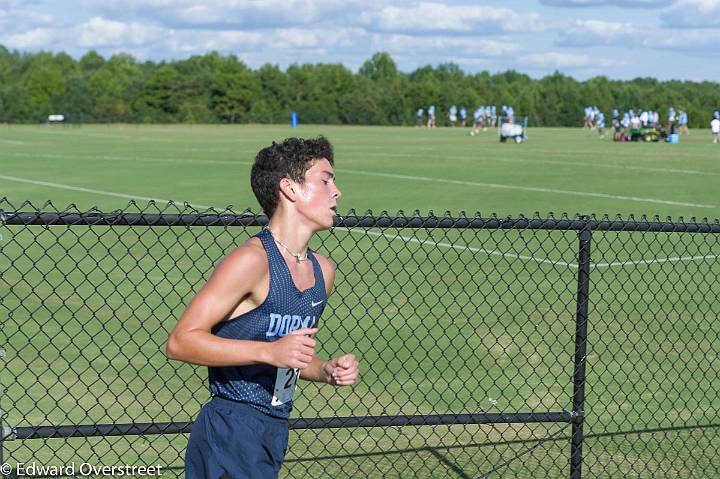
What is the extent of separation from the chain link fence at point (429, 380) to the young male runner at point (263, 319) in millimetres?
1510

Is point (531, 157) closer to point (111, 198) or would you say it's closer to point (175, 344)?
point (111, 198)

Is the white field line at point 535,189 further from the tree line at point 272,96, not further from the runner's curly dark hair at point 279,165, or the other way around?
the tree line at point 272,96

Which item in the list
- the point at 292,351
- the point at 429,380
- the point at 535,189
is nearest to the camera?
the point at 292,351

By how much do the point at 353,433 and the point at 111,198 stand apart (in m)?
16.3

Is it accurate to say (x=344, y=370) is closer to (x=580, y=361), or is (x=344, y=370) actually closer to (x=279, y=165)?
(x=279, y=165)

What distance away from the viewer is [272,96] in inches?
4481

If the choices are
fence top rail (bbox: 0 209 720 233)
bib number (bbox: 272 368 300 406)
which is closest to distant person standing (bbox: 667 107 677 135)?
fence top rail (bbox: 0 209 720 233)

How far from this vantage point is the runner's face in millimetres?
4160

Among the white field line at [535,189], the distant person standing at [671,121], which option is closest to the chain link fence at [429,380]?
the white field line at [535,189]

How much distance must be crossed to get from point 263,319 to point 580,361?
9.91 ft

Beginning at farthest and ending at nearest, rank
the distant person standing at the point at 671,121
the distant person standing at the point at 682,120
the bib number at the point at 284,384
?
the distant person standing at the point at 682,120 → the distant person standing at the point at 671,121 → the bib number at the point at 284,384

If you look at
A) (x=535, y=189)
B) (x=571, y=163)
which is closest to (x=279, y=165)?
(x=535, y=189)

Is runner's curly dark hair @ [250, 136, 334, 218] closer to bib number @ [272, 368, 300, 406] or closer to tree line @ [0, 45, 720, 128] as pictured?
bib number @ [272, 368, 300, 406]

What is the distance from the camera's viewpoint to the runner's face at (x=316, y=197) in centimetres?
416
